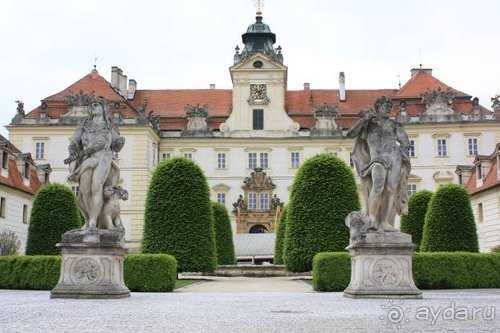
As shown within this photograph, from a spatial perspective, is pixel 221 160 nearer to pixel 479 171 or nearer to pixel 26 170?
pixel 26 170

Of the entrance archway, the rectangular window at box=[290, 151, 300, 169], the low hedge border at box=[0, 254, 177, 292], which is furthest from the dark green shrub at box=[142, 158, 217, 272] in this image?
the rectangular window at box=[290, 151, 300, 169]

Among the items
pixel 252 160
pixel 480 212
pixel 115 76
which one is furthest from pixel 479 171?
pixel 115 76

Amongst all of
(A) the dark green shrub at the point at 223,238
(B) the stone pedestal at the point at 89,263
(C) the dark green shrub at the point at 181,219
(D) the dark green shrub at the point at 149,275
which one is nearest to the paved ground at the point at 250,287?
(D) the dark green shrub at the point at 149,275

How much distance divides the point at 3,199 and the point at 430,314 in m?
28.2

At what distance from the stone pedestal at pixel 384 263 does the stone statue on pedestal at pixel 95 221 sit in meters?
4.27

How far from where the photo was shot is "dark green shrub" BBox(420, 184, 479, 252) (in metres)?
21.6

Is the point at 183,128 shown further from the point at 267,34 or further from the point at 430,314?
the point at 430,314

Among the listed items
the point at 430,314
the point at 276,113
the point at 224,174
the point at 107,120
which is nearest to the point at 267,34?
the point at 276,113

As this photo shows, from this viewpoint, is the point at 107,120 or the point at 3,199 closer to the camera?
the point at 107,120

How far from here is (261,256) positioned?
129 ft

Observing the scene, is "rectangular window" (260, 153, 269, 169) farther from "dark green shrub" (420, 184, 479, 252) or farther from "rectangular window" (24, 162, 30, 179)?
"dark green shrub" (420, 184, 479, 252)

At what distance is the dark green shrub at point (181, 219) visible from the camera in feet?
79.8

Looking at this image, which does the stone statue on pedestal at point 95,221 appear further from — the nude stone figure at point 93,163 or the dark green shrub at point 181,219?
the dark green shrub at point 181,219

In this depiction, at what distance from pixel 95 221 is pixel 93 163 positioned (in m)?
1.04
